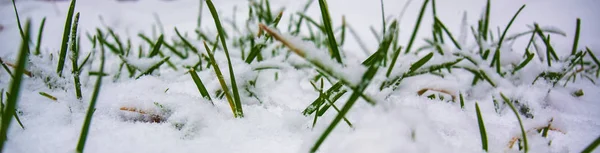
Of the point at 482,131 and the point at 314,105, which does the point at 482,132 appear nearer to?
the point at 482,131

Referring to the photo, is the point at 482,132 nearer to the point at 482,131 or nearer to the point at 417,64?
the point at 482,131

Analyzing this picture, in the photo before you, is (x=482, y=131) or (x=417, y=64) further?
(x=417, y=64)

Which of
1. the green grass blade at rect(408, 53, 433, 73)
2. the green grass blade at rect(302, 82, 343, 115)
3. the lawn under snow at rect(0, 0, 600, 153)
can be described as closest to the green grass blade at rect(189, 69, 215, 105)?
the lawn under snow at rect(0, 0, 600, 153)

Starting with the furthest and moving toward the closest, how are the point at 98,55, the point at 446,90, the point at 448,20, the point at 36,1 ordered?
1. the point at 36,1
2. the point at 448,20
3. the point at 98,55
4. the point at 446,90

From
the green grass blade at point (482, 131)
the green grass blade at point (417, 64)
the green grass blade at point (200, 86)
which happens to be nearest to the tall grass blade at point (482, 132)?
the green grass blade at point (482, 131)

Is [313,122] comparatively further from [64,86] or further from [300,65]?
[64,86]

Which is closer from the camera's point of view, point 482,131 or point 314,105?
point 482,131

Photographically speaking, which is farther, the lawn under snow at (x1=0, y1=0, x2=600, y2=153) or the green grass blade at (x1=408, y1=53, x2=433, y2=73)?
the green grass blade at (x1=408, y1=53, x2=433, y2=73)

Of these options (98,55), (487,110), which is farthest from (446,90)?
(98,55)

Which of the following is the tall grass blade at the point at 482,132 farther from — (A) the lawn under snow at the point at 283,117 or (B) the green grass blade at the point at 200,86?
(B) the green grass blade at the point at 200,86

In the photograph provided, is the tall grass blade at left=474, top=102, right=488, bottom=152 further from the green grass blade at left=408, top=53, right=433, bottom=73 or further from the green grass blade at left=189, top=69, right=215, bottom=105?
the green grass blade at left=189, top=69, right=215, bottom=105

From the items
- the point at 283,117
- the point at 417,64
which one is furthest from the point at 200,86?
the point at 417,64
